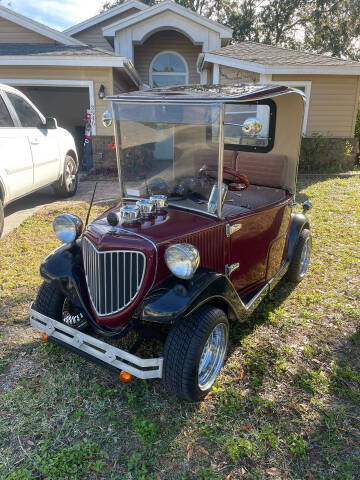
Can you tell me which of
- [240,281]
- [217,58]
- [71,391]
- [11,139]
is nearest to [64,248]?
[71,391]

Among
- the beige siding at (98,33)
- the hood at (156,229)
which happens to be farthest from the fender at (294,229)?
the beige siding at (98,33)

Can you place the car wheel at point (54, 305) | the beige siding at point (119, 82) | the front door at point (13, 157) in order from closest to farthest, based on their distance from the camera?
1. the car wheel at point (54, 305)
2. the front door at point (13, 157)
3. the beige siding at point (119, 82)

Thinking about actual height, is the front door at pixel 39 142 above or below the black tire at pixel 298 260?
above

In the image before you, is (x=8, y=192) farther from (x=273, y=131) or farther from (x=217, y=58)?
(x=217, y=58)

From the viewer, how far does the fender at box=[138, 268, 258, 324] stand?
2.24 metres

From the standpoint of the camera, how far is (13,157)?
19.0 ft

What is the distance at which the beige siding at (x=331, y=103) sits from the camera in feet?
35.8

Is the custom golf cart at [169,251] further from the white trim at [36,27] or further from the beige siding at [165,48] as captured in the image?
the beige siding at [165,48]

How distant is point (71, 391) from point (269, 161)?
2.96 meters

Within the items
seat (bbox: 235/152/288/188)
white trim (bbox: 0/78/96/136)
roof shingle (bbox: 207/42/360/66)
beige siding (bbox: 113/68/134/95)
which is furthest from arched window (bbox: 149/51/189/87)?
seat (bbox: 235/152/288/188)

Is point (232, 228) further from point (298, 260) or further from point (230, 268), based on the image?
point (298, 260)

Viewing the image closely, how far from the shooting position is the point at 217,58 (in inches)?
449

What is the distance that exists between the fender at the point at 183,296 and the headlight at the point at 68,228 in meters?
0.94

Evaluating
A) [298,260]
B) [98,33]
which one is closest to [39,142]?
[298,260]
